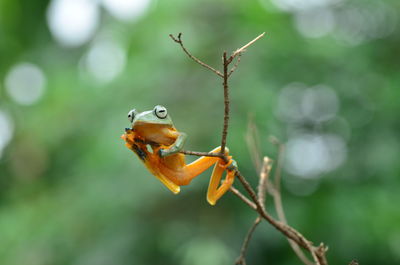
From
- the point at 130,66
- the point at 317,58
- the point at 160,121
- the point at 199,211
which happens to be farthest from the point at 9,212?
the point at 160,121

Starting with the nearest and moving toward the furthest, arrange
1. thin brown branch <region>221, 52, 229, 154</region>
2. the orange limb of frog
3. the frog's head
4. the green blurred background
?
thin brown branch <region>221, 52, 229, 154</region> < the frog's head < the orange limb of frog < the green blurred background

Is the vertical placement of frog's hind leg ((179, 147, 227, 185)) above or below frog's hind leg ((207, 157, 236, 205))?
above

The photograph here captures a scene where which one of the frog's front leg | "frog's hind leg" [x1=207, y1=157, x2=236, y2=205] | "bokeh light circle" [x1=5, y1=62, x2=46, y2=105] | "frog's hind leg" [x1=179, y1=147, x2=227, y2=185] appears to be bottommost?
"bokeh light circle" [x1=5, y1=62, x2=46, y2=105]

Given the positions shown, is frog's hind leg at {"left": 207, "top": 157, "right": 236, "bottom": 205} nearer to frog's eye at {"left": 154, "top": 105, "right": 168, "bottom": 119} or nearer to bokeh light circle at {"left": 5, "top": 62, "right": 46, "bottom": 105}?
frog's eye at {"left": 154, "top": 105, "right": 168, "bottom": 119}

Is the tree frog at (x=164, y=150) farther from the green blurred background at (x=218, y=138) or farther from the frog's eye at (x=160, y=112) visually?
the green blurred background at (x=218, y=138)

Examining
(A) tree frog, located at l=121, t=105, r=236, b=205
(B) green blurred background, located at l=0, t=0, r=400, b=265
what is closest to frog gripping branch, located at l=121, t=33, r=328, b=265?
(A) tree frog, located at l=121, t=105, r=236, b=205

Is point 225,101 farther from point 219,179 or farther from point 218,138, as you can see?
point 218,138
